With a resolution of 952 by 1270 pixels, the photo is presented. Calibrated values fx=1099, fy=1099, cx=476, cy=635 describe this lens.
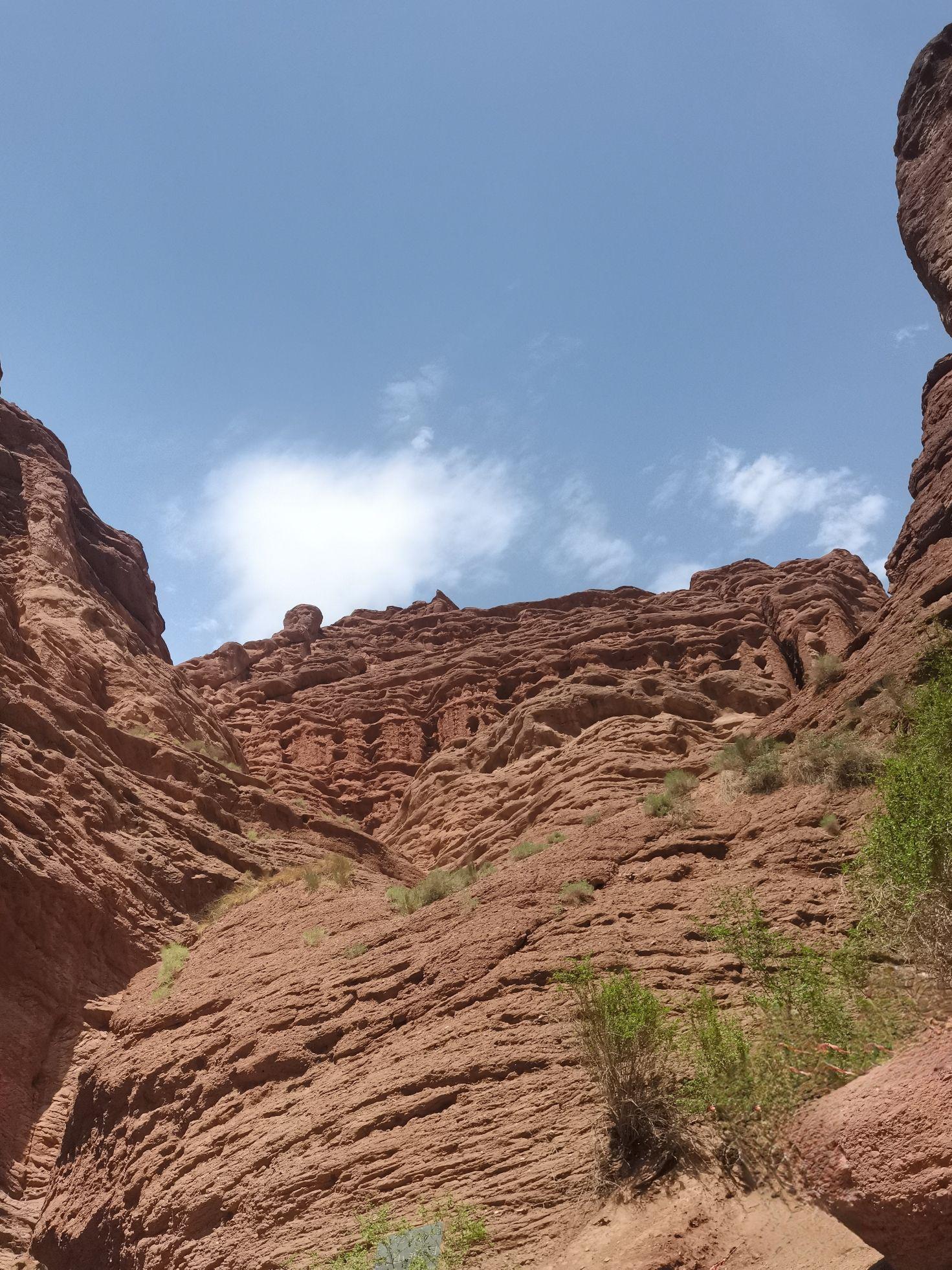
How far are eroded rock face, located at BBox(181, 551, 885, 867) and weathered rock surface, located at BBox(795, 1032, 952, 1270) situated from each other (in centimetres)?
1166

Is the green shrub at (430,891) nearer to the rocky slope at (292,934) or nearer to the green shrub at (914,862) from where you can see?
the rocky slope at (292,934)

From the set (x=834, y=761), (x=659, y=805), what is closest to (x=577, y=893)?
(x=659, y=805)

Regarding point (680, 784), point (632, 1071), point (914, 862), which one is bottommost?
point (632, 1071)

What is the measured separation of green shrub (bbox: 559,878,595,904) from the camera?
11.3 meters

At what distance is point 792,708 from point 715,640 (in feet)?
48.9

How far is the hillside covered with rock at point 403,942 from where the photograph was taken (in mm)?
6996

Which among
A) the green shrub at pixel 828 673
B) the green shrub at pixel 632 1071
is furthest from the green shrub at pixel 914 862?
the green shrub at pixel 828 673

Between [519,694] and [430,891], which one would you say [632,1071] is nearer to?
[430,891]

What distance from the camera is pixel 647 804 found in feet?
45.7

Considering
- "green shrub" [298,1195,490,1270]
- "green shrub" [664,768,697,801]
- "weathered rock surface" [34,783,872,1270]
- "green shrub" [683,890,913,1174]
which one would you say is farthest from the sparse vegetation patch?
"green shrub" [683,890,913,1174]

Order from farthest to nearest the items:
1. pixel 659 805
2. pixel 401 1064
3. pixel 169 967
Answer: pixel 169 967
pixel 659 805
pixel 401 1064

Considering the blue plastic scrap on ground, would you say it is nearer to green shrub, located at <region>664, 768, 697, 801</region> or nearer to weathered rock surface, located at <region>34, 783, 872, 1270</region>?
weathered rock surface, located at <region>34, 783, 872, 1270</region>

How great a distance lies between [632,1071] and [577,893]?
3747mm

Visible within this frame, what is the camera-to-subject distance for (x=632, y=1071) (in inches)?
300
